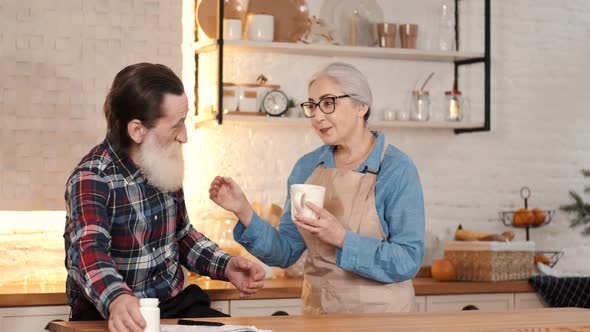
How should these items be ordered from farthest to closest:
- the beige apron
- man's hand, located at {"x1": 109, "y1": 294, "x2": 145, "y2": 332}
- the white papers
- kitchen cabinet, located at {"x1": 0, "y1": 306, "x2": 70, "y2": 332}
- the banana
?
the banana, kitchen cabinet, located at {"x1": 0, "y1": 306, "x2": 70, "y2": 332}, the beige apron, the white papers, man's hand, located at {"x1": 109, "y1": 294, "x2": 145, "y2": 332}

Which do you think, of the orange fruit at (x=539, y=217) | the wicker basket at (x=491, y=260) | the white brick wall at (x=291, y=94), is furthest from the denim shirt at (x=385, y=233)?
the orange fruit at (x=539, y=217)

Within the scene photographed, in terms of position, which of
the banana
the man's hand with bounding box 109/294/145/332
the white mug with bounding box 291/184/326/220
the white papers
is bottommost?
the white papers

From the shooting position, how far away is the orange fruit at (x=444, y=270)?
196 inches

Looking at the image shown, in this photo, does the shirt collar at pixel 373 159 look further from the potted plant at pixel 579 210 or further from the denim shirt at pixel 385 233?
the potted plant at pixel 579 210

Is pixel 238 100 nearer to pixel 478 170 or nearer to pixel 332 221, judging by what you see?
pixel 478 170

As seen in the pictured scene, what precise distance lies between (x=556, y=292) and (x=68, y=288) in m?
2.81

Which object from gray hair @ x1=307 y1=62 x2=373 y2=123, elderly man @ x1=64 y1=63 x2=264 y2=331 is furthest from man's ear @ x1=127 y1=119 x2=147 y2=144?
gray hair @ x1=307 y1=62 x2=373 y2=123

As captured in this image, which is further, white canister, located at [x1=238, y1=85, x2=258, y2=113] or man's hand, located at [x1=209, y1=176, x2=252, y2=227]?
white canister, located at [x1=238, y1=85, x2=258, y2=113]

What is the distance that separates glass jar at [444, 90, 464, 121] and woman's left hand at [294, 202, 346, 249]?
240 centimetres

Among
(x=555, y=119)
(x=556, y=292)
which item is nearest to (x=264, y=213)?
(x=556, y=292)

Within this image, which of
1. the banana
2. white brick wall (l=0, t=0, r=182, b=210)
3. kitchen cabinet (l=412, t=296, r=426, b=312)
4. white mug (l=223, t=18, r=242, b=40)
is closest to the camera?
white brick wall (l=0, t=0, r=182, b=210)

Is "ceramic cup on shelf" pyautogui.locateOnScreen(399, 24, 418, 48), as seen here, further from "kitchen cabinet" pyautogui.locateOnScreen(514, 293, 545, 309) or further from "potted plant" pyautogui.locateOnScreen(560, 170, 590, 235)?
"kitchen cabinet" pyautogui.locateOnScreen(514, 293, 545, 309)

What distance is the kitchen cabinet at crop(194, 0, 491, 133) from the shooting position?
193 inches

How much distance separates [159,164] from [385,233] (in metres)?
0.86
